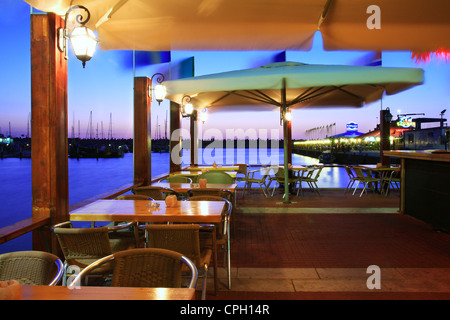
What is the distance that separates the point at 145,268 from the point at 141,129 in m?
4.17

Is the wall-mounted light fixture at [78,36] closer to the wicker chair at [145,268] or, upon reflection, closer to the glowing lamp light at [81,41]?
the glowing lamp light at [81,41]

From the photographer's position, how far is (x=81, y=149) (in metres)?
83.4

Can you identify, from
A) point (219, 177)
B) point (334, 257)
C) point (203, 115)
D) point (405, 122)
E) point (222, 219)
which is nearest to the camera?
point (222, 219)

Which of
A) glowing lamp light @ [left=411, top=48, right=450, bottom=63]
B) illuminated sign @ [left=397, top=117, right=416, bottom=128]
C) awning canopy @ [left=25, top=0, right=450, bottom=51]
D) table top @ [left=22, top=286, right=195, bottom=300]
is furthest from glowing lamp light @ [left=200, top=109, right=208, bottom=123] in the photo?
illuminated sign @ [left=397, top=117, right=416, bottom=128]

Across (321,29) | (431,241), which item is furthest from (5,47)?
(431,241)

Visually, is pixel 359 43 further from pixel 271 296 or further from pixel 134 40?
pixel 271 296

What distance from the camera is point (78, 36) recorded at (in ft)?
8.63

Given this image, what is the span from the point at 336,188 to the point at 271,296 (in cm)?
704

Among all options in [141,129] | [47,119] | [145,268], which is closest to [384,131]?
[141,129]

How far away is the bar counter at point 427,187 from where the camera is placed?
15.4 ft

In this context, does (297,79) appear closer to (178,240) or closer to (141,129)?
(141,129)

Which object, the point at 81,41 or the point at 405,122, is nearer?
the point at 81,41

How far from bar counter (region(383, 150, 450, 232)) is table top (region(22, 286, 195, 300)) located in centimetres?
426

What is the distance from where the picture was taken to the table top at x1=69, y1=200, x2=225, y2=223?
9.02ft
